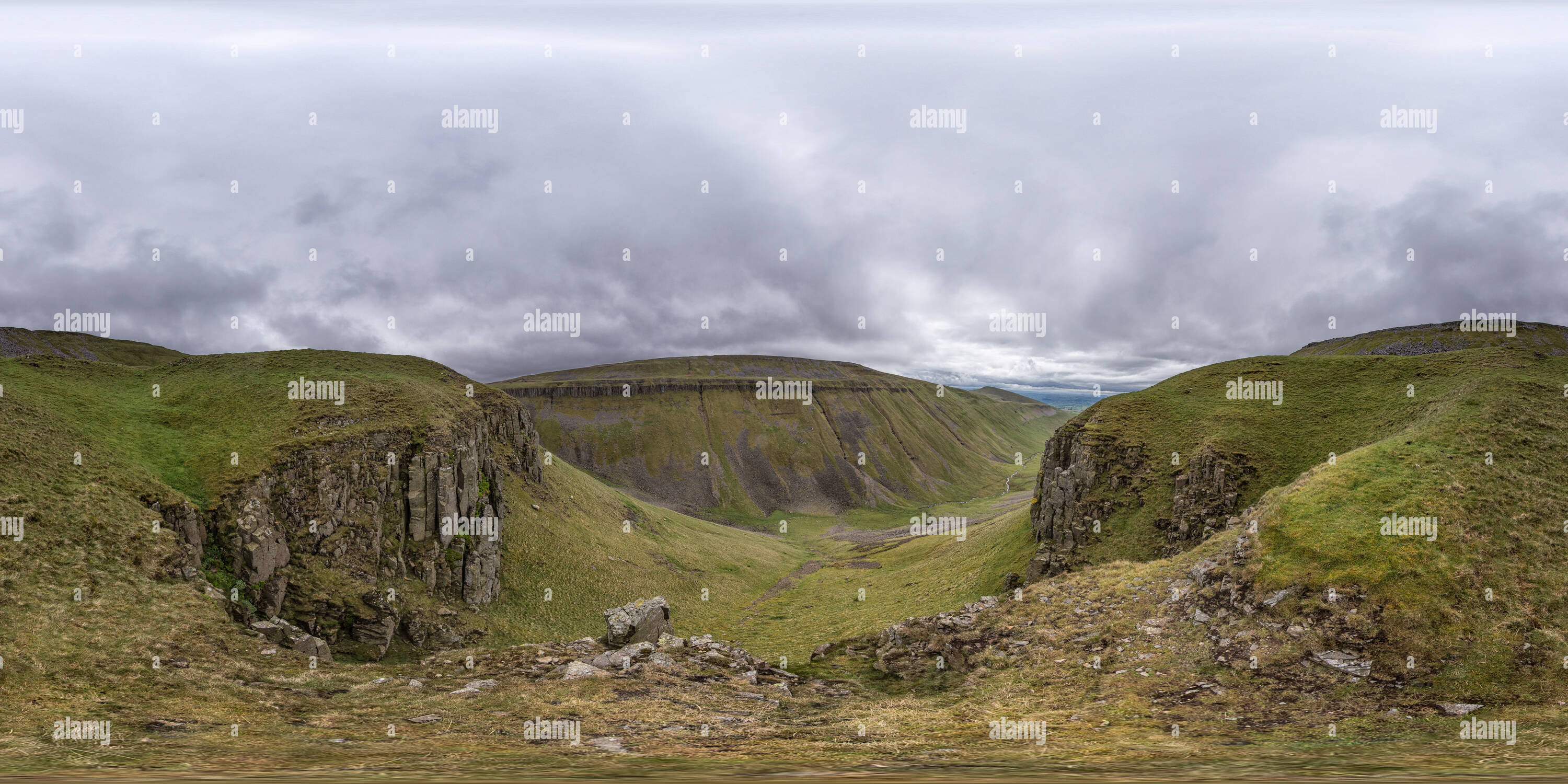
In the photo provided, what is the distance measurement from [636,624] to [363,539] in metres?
26.5

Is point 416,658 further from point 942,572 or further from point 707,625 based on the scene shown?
point 942,572

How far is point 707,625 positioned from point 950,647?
3729 centimetres

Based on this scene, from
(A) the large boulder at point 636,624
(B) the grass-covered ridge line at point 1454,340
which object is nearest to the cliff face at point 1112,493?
(A) the large boulder at point 636,624

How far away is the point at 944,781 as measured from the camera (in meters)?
11.6

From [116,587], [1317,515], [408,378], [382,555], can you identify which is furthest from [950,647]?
[408,378]

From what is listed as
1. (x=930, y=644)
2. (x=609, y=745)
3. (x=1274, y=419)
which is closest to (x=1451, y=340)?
(x=1274, y=419)

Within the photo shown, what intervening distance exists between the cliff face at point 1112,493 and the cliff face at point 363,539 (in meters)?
50.3

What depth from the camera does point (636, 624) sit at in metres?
29.3

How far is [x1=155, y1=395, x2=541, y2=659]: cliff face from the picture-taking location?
35281 mm

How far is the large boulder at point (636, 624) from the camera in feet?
94.9

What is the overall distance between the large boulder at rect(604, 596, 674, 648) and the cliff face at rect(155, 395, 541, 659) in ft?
62.5

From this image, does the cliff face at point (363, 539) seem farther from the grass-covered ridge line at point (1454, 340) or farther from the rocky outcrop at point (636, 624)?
the grass-covered ridge line at point (1454, 340)

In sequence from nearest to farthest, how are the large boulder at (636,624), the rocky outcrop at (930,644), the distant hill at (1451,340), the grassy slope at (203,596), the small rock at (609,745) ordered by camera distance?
the small rock at (609,745), the grassy slope at (203,596), the rocky outcrop at (930,644), the large boulder at (636,624), the distant hill at (1451,340)

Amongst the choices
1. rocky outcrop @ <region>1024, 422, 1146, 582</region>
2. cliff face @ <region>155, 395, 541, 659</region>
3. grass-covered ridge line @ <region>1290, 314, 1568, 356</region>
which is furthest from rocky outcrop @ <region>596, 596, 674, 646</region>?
grass-covered ridge line @ <region>1290, 314, 1568, 356</region>
